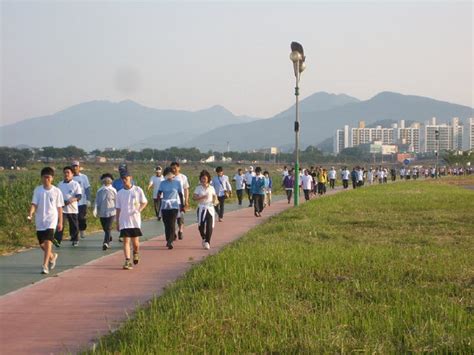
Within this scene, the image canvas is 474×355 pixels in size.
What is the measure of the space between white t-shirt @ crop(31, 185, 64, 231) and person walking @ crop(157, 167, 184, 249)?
2.94 metres

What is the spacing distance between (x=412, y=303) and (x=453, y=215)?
41.9ft

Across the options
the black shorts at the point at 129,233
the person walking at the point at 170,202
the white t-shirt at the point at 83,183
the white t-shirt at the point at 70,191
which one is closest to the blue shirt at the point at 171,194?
the person walking at the point at 170,202

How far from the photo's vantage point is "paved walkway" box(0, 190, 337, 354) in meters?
6.23

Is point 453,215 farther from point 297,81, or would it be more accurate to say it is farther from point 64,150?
point 64,150

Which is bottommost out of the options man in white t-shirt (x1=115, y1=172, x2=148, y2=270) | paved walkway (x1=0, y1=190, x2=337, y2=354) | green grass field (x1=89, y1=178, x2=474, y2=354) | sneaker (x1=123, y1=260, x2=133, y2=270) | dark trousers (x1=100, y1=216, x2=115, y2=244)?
paved walkway (x1=0, y1=190, x2=337, y2=354)

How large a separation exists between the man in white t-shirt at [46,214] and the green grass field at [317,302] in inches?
100

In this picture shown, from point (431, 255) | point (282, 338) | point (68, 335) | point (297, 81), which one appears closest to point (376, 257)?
point (431, 255)

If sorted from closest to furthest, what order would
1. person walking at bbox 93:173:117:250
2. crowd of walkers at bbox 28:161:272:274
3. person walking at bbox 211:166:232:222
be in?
crowd of walkers at bbox 28:161:272:274 → person walking at bbox 93:173:117:250 → person walking at bbox 211:166:232:222

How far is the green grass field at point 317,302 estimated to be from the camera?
217 inches

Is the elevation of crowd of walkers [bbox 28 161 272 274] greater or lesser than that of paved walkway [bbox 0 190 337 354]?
greater

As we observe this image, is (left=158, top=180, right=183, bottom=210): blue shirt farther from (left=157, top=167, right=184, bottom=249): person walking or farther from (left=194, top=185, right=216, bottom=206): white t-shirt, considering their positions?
(left=194, top=185, right=216, bottom=206): white t-shirt

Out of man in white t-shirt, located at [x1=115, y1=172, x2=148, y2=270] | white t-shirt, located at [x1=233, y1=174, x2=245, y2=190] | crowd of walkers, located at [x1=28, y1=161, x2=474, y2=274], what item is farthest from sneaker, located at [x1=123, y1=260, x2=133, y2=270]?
white t-shirt, located at [x1=233, y1=174, x2=245, y2=190]

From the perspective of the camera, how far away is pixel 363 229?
14.8 meters

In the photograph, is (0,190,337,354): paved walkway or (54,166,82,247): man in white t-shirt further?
(54,166,82,247): man in white t-shirt
